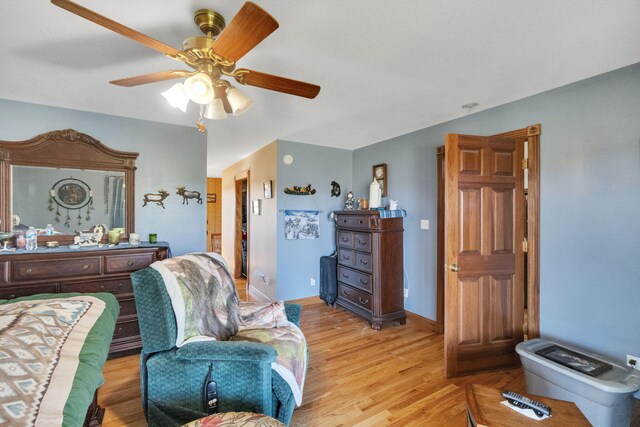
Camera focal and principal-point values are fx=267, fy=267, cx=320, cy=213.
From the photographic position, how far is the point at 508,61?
5.87 feet

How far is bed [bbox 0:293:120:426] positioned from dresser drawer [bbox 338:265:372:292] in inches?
98.6

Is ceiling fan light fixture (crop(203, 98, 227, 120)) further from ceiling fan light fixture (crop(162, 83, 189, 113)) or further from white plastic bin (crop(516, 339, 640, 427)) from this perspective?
white plastic bin (crop(516, 339, 640, 427))

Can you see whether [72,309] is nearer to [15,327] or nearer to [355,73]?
[15,327]

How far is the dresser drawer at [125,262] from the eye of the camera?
2436 millimetres

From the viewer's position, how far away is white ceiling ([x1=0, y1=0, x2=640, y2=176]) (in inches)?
52.6

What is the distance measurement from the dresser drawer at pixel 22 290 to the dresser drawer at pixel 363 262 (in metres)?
2.90

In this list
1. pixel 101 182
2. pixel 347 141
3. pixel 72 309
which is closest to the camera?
pixel 72 309

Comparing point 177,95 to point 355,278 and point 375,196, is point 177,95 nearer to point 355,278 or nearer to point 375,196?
point 375,196

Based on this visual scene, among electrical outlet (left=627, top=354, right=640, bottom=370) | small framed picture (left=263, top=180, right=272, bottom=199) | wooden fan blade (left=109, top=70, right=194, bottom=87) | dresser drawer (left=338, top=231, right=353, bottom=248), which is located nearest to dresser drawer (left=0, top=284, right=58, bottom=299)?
wooden fan blade (left=109, top=70, right=194, bottom=87)

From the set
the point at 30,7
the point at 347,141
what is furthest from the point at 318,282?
the point at 30,7

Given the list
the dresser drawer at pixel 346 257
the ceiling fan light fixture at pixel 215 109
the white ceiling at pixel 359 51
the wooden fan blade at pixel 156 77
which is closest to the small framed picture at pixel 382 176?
the dresser drawer at pixel 346 257

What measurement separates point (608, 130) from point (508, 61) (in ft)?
3.01

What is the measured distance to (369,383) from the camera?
6.76 ft

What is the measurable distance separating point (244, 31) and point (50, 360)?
1.35m
